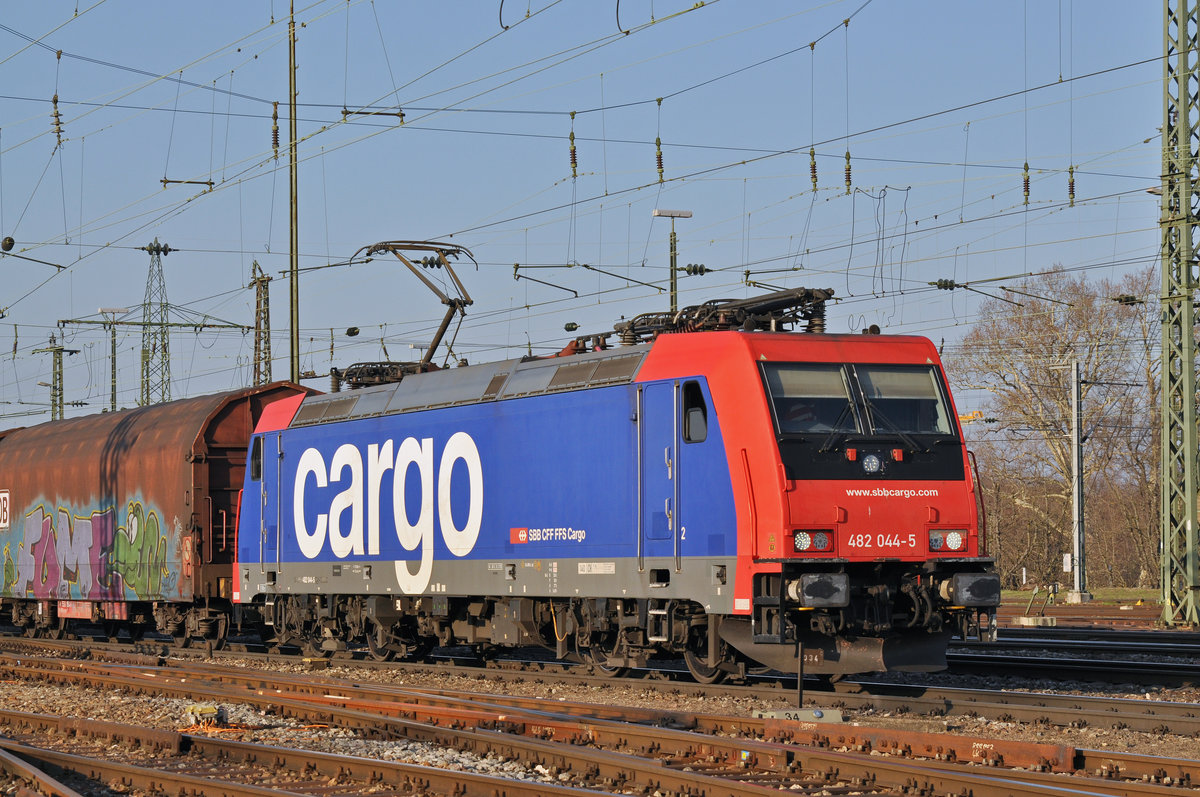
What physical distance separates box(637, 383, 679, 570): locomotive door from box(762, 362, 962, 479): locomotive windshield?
1.29 m

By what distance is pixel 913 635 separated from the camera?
1517cm

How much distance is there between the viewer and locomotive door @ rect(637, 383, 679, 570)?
15578 mm

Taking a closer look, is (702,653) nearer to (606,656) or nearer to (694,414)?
(606,656)

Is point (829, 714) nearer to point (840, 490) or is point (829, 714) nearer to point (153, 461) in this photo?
point (840, 490)

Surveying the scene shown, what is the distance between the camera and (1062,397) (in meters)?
52.4

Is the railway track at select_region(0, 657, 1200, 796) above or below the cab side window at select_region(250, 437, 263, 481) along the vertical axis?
below

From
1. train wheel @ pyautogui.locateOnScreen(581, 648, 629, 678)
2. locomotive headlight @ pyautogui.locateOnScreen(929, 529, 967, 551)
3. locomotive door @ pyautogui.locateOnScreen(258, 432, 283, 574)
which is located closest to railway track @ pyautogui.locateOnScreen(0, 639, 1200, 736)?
train wheel @ pyautogui.locateOnScreen(581, 648, 629, 678)

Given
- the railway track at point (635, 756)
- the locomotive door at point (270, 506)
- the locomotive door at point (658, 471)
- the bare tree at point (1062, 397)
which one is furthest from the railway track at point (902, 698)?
the bare tree at point (1062, 397)

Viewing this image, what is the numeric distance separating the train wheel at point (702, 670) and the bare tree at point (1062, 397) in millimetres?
36988

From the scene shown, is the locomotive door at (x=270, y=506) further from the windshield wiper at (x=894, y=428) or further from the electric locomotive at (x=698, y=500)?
the windshield wiper at (x=894, y=428)

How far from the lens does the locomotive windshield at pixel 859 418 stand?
14789 mm

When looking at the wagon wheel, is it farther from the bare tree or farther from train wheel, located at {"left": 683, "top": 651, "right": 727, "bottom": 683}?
the bare tree

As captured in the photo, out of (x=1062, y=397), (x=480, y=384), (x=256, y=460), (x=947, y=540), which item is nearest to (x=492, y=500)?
(x=480, y=384)

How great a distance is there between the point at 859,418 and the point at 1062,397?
3957 centimetres
